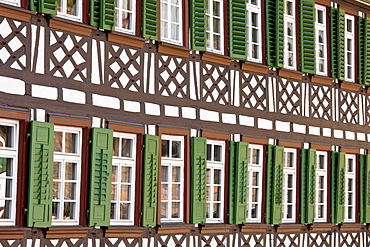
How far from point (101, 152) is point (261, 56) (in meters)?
5.16

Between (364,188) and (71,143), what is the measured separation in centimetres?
922

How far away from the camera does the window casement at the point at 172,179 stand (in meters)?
16.9

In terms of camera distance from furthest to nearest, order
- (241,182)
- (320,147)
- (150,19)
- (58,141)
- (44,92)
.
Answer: (320,147) < (241,182) < (150,19) < (58,141) < (44,92)

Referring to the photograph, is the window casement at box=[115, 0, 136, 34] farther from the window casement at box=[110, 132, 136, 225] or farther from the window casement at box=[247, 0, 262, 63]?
the window casement at box=[247, 0, 262, 63]

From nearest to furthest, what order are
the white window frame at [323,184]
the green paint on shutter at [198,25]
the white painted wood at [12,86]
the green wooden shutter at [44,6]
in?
the white painted wood at [12,86]
the green wooden shutter at [44,6]
the green paint on shutter at [198,25]
the white window frame at [323,184]

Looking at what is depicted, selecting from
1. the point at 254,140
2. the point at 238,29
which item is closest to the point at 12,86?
the point at 238,29

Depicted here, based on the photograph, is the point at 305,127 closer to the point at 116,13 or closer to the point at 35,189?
the point at 116,13

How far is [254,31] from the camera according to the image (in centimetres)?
1933

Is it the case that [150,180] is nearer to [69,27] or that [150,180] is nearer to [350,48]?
[69,27]

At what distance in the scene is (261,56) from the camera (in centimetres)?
1931

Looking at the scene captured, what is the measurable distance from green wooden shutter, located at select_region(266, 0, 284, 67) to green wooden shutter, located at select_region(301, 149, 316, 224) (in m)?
2.06

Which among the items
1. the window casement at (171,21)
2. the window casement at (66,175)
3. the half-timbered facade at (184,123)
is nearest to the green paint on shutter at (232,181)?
the half-timbered facade at (184,123)

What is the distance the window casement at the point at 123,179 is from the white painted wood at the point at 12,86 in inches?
83.7

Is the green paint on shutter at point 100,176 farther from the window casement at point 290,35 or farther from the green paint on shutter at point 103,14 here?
the window casement at point 290,35
